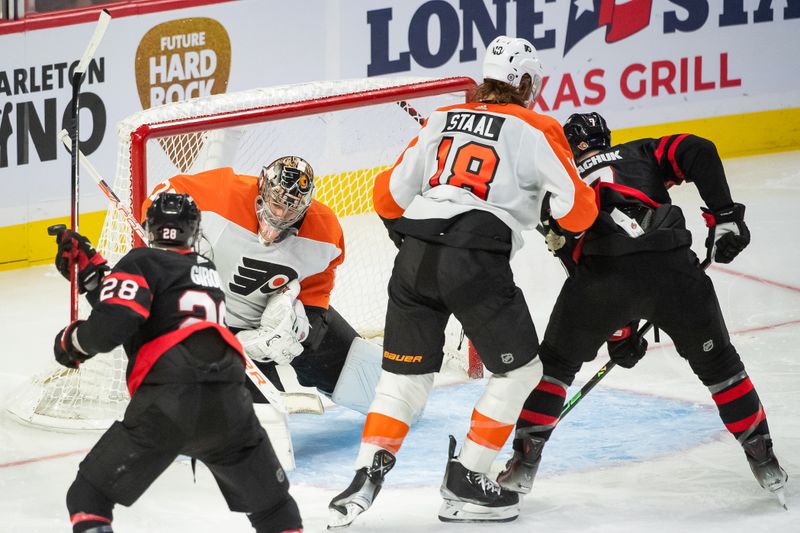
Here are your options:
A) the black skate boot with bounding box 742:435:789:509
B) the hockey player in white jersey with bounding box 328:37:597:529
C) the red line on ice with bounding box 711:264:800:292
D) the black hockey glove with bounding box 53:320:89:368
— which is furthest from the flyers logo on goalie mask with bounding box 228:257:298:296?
the red line on ice with bounding box 711:264:800:292

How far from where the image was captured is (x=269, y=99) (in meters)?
4.67

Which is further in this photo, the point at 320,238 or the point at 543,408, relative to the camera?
the point at 320,238

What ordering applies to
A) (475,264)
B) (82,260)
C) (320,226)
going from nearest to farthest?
(82,260) → (475,264) → (320,226)

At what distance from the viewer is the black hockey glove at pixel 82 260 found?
3.19 meters

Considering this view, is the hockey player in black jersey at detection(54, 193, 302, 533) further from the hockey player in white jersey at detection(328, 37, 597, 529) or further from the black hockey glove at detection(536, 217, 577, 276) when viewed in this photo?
the black hockey glove at detection(536, 217, 577, 276)

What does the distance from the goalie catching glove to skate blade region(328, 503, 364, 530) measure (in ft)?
2.48

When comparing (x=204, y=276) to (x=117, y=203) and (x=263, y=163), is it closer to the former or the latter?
(x=117, y=203)

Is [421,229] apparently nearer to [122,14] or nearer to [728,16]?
[122,14]

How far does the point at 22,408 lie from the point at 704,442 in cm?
218

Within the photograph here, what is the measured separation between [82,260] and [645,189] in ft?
4.94

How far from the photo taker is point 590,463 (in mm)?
4230

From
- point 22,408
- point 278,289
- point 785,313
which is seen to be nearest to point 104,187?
point 278,289

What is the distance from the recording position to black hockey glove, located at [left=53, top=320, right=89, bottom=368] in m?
3.08

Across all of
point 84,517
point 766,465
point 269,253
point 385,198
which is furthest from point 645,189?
point 84,517
